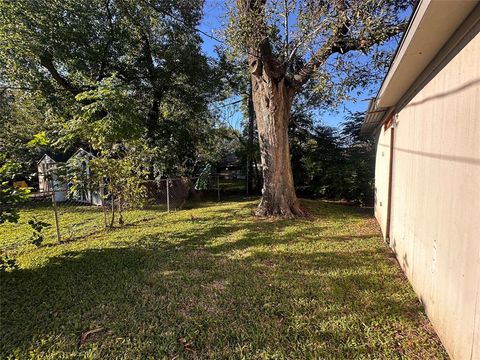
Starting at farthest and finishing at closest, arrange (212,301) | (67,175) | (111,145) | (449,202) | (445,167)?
1. (111,145)
2. (67,175)
3. (212,301)
4. (445,167)
5. (449,202)

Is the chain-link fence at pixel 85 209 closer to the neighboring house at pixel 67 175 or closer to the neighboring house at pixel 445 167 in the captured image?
→ the neighboring house at pixel 67 175

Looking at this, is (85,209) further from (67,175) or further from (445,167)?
(445,167)

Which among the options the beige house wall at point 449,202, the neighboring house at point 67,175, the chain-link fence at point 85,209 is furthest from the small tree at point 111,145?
the beige house wall at point 449,202

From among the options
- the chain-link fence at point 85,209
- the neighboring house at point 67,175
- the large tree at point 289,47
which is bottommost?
the chain-link fence at point 85,209

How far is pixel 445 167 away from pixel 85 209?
34.6ft

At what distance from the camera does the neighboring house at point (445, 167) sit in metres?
1.85

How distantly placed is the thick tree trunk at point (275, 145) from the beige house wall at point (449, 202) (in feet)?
12.2

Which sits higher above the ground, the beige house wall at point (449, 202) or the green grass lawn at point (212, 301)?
the beige house wall at point (449, 202)

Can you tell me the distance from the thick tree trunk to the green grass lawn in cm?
206

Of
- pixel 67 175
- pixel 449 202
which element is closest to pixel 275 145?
pixel 67 175

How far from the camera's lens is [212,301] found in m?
2.95

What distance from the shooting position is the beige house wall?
183 centimetres

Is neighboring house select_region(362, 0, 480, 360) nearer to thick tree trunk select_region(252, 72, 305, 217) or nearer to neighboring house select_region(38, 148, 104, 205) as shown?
thick tree trunk select_region(252, 72, 305, 217)

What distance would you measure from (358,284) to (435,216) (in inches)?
47.9
